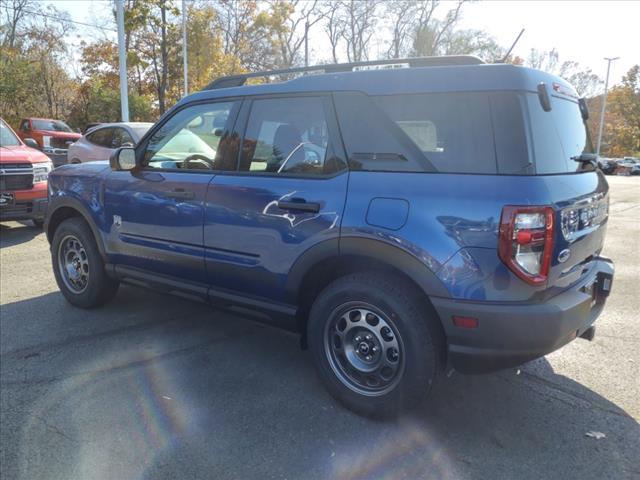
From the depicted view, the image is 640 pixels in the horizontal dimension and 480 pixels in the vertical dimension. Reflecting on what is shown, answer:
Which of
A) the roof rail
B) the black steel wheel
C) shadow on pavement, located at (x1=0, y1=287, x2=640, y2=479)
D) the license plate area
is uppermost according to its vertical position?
the roof rail

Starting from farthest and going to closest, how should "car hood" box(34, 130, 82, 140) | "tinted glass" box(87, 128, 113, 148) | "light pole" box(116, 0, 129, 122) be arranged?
1. "car hood" box(34, 130, 82, 140)
2. "light pole" box(116, 0, 129, 122)
3. "tinted glass" box(87, 128, 113, 148)

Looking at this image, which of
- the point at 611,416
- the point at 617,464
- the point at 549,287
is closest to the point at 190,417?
the point at 549,287

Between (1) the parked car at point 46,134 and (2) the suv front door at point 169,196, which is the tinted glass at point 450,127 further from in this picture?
(1) the parked car at point 46,134

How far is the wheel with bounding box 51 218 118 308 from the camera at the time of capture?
4.48 metres

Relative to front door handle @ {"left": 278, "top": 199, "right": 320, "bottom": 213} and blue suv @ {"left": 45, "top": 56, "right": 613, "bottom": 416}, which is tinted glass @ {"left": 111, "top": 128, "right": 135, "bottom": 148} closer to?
blue suv @ {"left": 45, "top": 56, "right": 613, "bottom": 416}

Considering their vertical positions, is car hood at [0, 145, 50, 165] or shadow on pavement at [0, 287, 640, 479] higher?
car hood at [0, 145, 50, 165]

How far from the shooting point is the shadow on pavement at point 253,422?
249 cm

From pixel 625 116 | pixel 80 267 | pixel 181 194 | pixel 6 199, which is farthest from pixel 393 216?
pixel 625 116

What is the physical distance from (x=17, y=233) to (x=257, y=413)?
7324 mm

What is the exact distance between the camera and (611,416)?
115 inches

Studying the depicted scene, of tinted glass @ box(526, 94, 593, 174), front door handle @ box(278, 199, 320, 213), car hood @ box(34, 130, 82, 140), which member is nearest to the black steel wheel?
front door handle @ box(278, 199, 320, 213)

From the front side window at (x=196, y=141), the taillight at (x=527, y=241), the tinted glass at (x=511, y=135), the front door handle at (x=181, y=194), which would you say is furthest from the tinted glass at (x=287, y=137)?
the taillight at (x=527, y=241)

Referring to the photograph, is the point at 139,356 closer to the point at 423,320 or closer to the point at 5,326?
the point at 5,326

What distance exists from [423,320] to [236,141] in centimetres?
179
